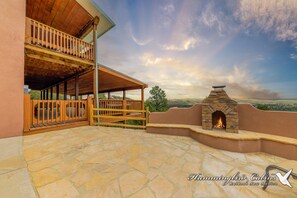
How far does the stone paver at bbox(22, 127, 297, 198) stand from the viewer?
1.55 m

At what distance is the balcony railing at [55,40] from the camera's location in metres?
4.59

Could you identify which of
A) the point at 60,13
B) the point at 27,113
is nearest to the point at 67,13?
the point at 60,13

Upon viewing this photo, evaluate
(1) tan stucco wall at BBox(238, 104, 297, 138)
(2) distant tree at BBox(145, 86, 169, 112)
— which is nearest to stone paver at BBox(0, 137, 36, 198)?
(1) tan stucco wall at BBox(238, 104, 297, 138)

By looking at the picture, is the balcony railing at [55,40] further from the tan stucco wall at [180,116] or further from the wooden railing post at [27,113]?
the tan stucco wall at [180,116]

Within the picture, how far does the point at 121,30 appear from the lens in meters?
13.4

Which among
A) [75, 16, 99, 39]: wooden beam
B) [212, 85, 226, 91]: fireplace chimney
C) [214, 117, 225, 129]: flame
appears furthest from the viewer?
[75, 16, 99, 39]: wooden beam

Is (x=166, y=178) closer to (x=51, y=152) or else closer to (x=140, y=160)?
(x=140, y=160)

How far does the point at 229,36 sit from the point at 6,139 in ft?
49.6

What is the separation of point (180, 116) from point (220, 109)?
1.61 metres

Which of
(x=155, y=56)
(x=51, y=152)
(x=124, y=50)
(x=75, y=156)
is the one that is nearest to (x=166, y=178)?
(x=75, y=156)

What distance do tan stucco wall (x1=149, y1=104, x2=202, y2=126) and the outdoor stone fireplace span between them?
0.57 m

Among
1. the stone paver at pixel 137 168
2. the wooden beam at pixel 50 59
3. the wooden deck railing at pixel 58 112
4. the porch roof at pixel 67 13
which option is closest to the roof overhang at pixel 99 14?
the porch roof at pixel 67 13

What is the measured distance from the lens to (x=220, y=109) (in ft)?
13.1

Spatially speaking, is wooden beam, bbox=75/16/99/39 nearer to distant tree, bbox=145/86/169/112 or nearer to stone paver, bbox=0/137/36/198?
stone paver, bbox=0/137/36/198
